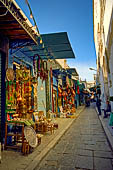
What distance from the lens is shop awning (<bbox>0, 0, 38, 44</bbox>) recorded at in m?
3.99

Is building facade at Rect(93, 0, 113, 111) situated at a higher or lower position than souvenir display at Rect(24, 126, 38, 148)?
higher

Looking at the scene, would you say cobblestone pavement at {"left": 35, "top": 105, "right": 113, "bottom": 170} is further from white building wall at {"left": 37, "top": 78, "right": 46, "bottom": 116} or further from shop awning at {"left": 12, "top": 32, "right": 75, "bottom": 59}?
white building wall at {"left": 37, "top": 78, "right": 46, "bottom": 116}

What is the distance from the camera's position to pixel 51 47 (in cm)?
790

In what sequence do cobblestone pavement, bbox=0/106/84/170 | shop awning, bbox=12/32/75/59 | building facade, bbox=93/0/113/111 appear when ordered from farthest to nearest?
shop awning, bbox=12/32/75/59 < building facade, bbox=93/0/113/111 < cobblestone pavement, bbox=0/106/84/170

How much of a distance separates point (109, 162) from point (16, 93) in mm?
4332

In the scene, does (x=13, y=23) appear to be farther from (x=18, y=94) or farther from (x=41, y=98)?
(x=41, y=98)

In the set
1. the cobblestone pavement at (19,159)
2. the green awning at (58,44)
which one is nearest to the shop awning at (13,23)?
the green awning at (58,44)

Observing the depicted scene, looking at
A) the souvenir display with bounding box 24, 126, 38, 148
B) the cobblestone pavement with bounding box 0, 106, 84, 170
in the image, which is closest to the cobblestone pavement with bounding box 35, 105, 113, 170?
the cobblestone pavement with bounding box 0, 106, 84, 170

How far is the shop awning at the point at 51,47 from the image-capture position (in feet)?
21.3

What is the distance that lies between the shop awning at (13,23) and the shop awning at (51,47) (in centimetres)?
65

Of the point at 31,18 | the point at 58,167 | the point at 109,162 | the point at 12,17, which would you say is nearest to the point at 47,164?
the point at 58,167

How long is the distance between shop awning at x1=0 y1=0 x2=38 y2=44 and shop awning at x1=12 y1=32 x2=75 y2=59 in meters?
0.65

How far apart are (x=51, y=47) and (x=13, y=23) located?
350 centimetres

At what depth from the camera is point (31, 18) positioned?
18.6 ft
